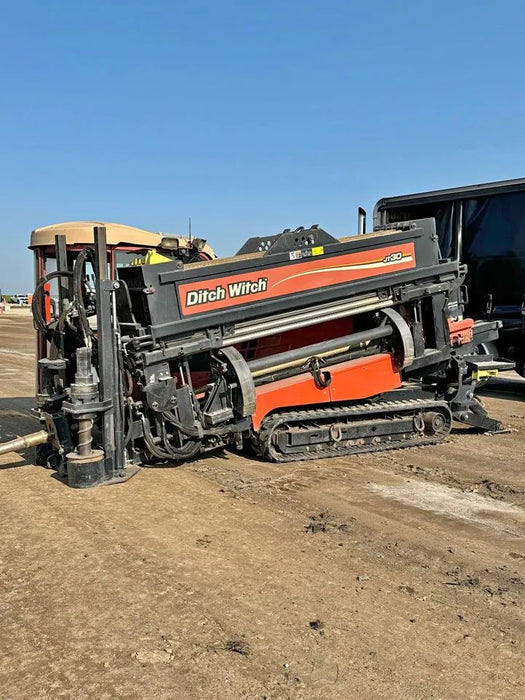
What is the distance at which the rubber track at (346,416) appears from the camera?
568cm

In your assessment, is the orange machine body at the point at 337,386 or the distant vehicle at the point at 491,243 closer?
the orange machine body at the point at 337,386

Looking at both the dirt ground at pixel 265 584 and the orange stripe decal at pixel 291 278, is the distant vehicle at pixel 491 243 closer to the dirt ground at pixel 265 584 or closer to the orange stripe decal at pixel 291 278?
the orange stripe decal at pixel 291 278

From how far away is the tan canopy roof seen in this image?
7.04 meters

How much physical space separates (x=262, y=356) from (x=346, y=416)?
0.97 m

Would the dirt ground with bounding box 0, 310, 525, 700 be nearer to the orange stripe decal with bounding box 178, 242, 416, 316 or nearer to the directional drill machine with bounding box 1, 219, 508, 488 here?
the directional drill machine with bounding box 1, 219, 508, 488

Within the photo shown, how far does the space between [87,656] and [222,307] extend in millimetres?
3202

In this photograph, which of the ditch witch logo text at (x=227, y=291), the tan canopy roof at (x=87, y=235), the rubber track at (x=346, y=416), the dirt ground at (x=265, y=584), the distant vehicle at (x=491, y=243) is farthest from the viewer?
the distant vehicle at (x=491, y=243)

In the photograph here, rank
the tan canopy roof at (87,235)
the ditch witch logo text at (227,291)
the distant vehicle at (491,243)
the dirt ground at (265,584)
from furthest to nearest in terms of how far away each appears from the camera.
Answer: the distant vehicle at (491,243), the tan canopy roof at (87,235), the ditch witch logo text at (227,291), the dirt ground at (265,584)

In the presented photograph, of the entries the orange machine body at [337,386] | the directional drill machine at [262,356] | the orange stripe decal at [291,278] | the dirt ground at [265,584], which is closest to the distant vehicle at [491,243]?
the directional drill machine at [262,356]

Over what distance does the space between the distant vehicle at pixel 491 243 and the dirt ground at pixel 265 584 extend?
4053 millimetres

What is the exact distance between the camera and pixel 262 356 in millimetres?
6188

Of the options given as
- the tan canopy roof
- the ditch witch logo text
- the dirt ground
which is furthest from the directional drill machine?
the tan canopy roof

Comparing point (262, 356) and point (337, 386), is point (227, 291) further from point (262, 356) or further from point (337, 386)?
point (337, 386)

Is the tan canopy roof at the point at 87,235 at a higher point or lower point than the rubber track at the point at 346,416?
higher
